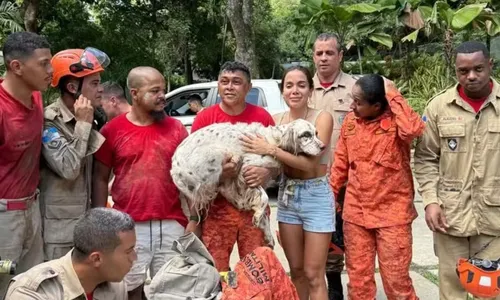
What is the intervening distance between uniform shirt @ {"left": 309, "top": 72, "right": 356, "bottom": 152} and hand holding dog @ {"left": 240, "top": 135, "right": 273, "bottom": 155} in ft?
3.94

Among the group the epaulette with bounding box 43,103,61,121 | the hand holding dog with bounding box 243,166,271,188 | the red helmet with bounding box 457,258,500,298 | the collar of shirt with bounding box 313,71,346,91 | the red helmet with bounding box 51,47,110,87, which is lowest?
the red helmet with bounding box 457,258,500,298

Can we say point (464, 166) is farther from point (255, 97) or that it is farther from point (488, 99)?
point (255, 97)

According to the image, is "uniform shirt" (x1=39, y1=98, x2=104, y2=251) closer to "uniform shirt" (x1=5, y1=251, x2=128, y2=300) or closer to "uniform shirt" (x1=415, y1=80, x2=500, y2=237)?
"uniform shirt" (x1=5, y1=251, x2=128, y2=300)

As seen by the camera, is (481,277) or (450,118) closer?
(481,277)

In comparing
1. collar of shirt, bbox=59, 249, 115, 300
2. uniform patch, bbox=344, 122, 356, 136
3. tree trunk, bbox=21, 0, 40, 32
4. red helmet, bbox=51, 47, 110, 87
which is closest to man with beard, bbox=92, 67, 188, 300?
red helmet, bbox=51, 47, 110, 87

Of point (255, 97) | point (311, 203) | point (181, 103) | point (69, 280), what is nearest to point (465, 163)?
point (311, 203)

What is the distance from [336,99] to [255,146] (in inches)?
56.4

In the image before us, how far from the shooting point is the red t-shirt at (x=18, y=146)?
312 centimetres

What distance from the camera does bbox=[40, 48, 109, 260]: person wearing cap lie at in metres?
3.31

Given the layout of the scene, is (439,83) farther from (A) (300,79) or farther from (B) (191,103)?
(A) (300,79)

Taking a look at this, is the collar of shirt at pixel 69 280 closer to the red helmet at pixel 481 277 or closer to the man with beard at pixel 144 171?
the man with beard at pixel 144 171

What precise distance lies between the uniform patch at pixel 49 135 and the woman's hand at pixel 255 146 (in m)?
1.13

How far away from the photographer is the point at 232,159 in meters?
3.50

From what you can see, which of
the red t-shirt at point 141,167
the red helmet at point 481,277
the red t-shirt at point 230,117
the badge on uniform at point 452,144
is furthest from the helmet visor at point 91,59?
the red helmet at point 481,277
